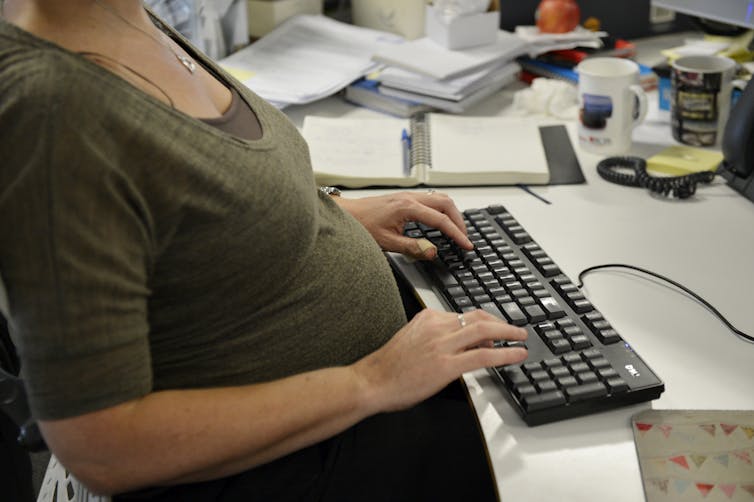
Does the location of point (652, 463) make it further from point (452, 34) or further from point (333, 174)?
point (452, 34)

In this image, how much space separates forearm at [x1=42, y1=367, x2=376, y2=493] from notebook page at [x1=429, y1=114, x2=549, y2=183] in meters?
0.58

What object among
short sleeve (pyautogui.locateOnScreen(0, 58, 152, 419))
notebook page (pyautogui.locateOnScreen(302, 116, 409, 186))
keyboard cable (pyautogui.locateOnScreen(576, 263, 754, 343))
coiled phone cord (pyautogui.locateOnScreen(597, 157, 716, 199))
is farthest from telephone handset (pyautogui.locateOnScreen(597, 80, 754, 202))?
short sleeve (pyautogui.locateOnScreen(0, 58, 152, 419))

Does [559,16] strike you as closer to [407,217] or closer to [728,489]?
[407,217]

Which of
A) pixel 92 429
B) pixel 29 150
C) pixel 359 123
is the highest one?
pixel 29 150

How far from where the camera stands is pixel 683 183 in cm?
121

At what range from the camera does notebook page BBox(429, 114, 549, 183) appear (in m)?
1.29

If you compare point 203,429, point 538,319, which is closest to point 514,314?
point 538,319

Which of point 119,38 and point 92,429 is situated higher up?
point 119,38

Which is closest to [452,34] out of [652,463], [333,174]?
[333,174]

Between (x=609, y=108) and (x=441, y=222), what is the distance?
1.45ft

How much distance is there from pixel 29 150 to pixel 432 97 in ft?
3.33

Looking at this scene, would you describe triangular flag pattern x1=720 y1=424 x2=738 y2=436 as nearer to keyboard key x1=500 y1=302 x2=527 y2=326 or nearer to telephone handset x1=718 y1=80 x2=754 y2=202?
keyboard key x1=500 y1=302 x2=527 y2=326

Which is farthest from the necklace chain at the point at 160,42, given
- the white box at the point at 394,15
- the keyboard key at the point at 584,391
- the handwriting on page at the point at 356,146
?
the white box at the point at 394,15

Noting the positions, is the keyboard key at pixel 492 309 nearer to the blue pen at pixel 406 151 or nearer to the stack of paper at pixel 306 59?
the blue pen at pixel 406 151
